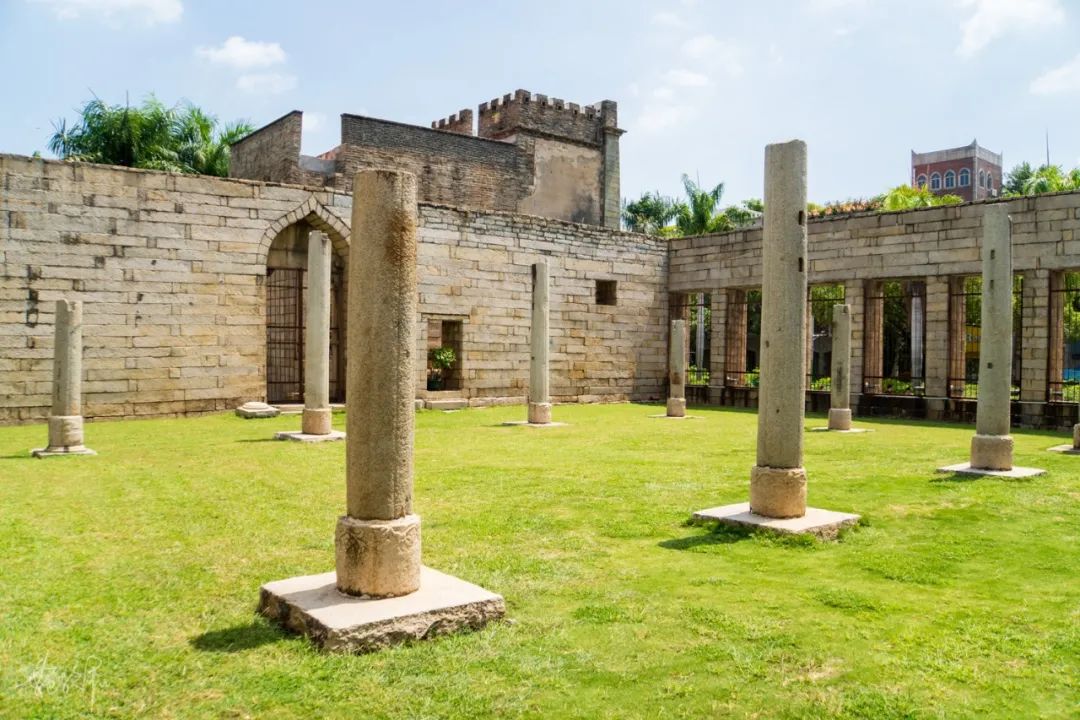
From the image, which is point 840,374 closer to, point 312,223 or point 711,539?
point 711,539

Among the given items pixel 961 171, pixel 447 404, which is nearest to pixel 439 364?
pixel 447 404

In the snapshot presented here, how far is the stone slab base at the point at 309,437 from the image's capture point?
11602 millimetres

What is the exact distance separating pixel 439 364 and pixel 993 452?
11767mm

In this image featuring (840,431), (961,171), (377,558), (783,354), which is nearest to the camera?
(377,558)

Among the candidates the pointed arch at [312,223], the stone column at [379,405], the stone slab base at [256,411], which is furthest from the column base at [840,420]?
the stone column at [379,405]

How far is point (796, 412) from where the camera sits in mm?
6367

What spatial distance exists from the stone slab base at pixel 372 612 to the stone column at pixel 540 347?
34.1 ft

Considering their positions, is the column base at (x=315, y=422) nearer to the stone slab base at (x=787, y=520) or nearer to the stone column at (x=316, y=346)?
the stone column at (x=316, y=346)

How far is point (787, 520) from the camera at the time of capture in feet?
20.4

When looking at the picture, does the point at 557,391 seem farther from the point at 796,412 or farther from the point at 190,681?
the point at 190,681

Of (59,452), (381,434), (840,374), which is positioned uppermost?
(840,374)

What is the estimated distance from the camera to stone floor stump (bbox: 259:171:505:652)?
4.20m

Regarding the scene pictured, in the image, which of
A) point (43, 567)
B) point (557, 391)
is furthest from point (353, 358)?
point (557, 391)

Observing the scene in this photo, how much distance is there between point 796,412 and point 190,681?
442 cm
